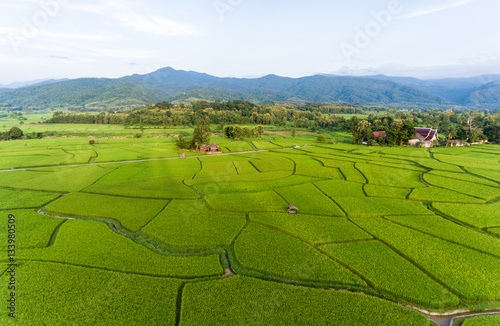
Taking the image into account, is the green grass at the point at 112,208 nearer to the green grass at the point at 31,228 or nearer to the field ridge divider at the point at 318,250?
the green grass at the point at 31,228

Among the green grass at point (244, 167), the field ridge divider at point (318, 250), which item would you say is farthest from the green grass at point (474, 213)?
the green grass at point (244, 167)

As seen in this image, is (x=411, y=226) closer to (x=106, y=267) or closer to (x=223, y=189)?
(x=223, y=189)

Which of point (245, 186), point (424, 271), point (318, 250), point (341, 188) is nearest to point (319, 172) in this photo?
point (341, 188)

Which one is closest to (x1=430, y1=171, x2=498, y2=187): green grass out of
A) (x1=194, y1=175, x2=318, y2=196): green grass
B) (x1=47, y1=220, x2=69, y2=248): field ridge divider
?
(x1=194, y1=175, x2=318, y2=196): green grass

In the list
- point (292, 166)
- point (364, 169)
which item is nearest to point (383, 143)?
point (364, 169)

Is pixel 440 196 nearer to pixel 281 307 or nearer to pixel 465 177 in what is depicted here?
pixel 465 177

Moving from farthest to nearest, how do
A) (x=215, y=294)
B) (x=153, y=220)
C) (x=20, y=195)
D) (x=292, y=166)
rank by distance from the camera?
(x=292, y=166) → (x=20, y=195) → (x=153, y=220) → (x=215, y=294)
